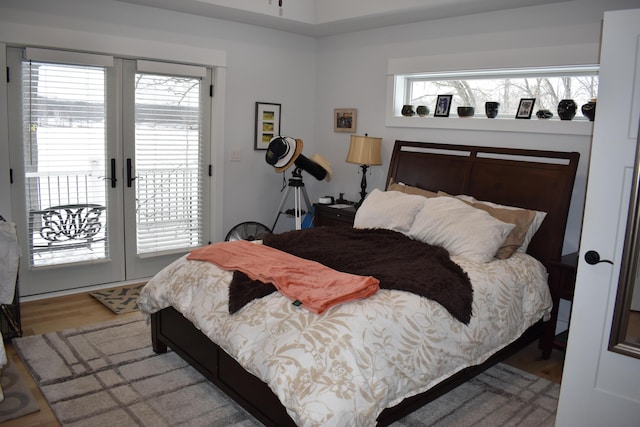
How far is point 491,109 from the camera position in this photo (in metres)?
4.14

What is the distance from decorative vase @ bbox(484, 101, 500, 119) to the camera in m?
4.12

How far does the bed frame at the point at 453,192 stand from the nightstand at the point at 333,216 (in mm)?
478

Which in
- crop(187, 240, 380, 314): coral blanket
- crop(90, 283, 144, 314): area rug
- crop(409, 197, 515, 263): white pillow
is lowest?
crop(90, 283, 144, 314): area rug

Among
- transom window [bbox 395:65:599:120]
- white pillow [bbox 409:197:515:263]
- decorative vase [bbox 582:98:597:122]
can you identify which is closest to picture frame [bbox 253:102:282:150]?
transom window [bbox 395:65:599:120]

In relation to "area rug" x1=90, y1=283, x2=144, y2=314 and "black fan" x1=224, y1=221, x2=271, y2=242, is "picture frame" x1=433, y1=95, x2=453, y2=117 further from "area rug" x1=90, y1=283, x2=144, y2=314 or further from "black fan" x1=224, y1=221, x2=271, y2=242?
"area rug" x1=90, y1=283, x2=144, y2=314

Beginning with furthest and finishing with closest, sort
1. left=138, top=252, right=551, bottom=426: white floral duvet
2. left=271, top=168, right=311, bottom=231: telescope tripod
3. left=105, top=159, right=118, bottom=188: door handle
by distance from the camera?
1. left=271, top=168, right=311, bottom=231: telescope tripod
2. left=105, top=159, right=118, bottom=188: door handle
3. left=138, top=252, right=551, bottom=426: white floral duvet

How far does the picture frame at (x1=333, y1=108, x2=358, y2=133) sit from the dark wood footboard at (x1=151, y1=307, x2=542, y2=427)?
8.75ft

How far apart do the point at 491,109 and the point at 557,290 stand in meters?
1.53

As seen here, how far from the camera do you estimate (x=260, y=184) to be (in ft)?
17.7

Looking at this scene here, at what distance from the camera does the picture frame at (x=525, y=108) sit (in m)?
3.97

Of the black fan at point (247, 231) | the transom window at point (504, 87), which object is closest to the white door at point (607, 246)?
the transom window at point (504, 87)

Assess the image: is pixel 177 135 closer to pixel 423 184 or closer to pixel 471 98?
pixel 423 184

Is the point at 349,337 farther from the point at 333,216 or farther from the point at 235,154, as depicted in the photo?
the point at 235,154

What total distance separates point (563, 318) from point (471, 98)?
194 centimetres
